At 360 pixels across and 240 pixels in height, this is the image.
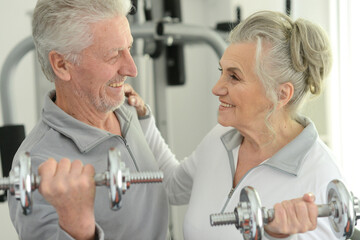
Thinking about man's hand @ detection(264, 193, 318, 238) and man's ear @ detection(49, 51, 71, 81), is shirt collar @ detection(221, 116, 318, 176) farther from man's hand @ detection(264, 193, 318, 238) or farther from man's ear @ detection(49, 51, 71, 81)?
man's ear @ detection(49, 51, 71, 81)

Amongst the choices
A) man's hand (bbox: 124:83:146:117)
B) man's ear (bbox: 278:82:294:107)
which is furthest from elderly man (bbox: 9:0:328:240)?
man's ear (bbox: 278:82:294:107)

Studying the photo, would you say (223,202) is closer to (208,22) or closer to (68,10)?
(68,10)

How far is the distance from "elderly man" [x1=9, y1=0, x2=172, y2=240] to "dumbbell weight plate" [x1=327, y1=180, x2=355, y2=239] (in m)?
0.60

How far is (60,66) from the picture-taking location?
1.33 m

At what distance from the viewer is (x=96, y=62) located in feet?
4.33

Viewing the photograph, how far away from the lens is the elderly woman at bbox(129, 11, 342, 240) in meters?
1.32

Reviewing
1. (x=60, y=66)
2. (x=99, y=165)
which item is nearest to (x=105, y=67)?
(x=60, y=66)

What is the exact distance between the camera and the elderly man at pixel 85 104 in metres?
1.25

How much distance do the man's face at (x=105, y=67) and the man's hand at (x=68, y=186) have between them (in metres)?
0.43

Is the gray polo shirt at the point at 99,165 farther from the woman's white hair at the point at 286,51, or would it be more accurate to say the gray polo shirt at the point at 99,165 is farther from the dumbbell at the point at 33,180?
the woman's white hair at the point at 286,51

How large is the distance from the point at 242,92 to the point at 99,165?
434 millimetres


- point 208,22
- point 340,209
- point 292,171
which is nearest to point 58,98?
point 292,171

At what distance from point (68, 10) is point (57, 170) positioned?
1.62 feet

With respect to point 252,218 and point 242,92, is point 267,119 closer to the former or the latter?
point 242,92
